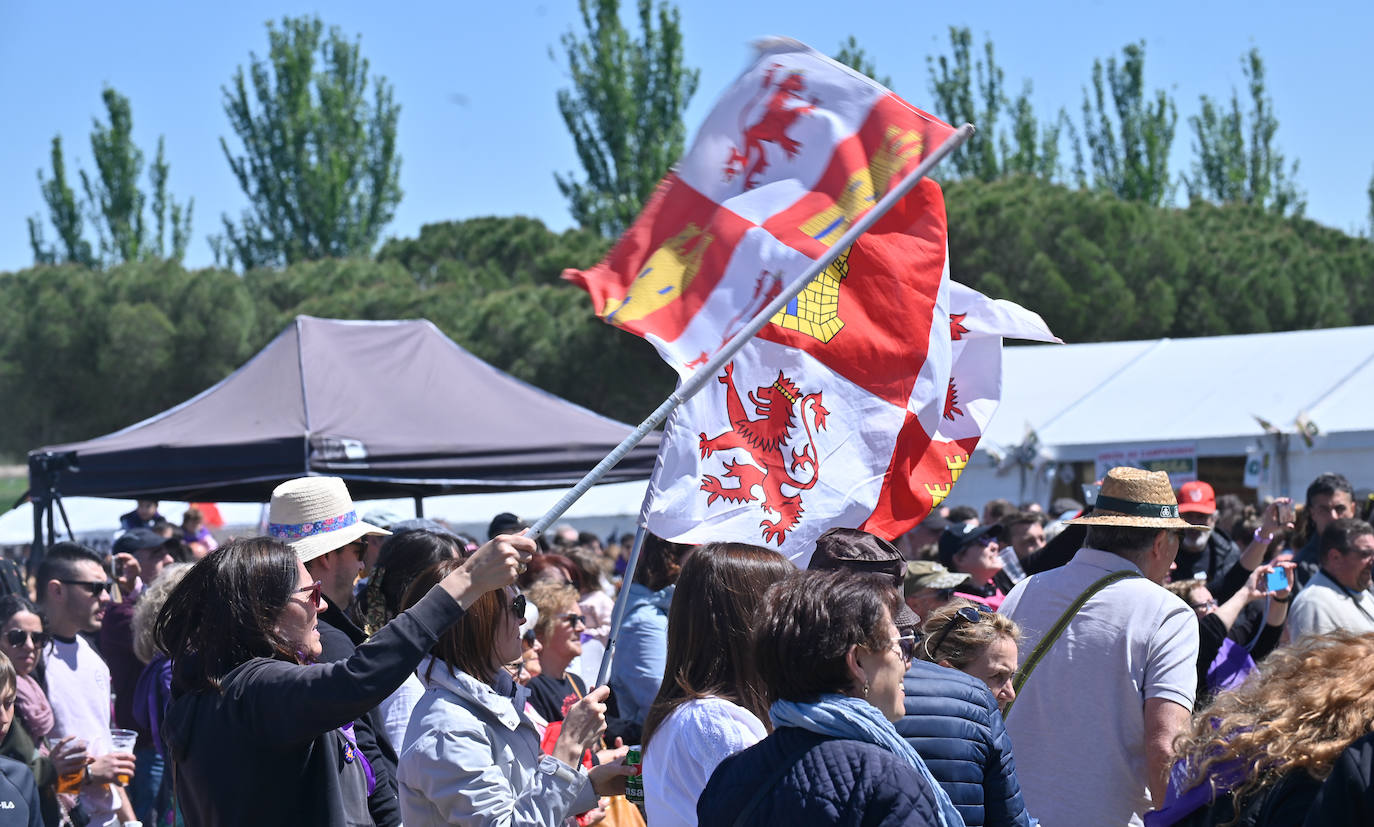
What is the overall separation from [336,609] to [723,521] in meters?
1.09

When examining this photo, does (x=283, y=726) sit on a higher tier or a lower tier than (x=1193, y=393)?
higher

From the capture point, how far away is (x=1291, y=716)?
223 cm

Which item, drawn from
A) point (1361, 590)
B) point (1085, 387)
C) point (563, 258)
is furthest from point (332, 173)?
point (1361, 590)

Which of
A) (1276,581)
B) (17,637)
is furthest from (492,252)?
(1276,581)

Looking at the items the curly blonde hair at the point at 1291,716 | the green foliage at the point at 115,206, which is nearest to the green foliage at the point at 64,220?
the green foliage at the point at 115,206

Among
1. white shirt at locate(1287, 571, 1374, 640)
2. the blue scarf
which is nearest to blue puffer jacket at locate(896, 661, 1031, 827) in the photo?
the blue scarf

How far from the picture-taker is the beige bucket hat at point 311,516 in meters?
3.78

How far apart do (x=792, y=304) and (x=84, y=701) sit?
338cm

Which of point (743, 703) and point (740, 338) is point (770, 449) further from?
point (743, 703)

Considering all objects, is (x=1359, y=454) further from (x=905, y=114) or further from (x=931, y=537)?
(x=905, y=114)

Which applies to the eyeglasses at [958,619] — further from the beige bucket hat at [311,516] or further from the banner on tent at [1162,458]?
the banner on tent at [1162,458]

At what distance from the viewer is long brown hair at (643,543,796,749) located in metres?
2.66

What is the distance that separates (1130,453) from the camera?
15.4m

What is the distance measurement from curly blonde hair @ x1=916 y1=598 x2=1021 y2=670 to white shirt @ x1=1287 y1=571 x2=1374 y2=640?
2.24 metres
